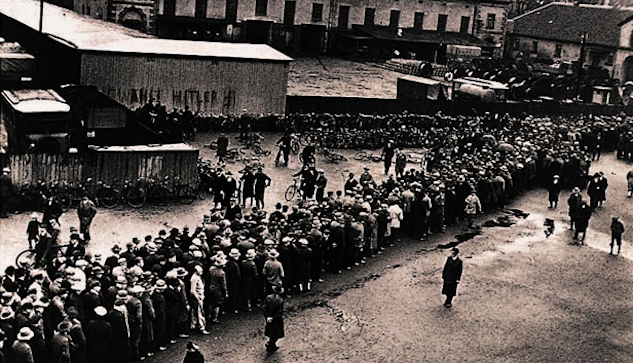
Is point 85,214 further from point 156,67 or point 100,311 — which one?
point 156,67

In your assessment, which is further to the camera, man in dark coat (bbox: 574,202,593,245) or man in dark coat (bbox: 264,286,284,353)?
man in dark coat (bbox: 574,202,593,245)

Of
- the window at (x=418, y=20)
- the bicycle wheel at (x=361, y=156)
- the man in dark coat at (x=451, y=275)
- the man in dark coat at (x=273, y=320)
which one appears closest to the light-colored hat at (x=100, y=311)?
the man in dark coat at (x=273, y=320)

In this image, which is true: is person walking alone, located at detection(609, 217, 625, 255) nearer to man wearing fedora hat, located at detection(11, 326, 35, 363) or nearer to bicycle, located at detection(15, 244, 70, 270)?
bicycle, located at detection(15, 244, 70, 270)

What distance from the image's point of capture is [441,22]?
75.8m

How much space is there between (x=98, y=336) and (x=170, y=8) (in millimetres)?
49811

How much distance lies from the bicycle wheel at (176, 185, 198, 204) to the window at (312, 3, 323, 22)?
4422cm

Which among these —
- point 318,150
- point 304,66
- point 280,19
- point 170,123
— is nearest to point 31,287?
point 170,123

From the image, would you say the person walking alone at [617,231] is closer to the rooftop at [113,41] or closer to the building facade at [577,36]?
the rooftop at [113,41]

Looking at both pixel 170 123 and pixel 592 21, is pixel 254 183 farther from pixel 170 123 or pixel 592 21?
pixel 592 21

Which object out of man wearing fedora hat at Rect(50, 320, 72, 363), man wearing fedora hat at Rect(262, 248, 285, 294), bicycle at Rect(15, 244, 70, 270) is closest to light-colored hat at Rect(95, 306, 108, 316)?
man wearing fedora hat at Rect(50, 320, 72, 363)

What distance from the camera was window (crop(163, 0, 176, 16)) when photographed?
6194 centimetres

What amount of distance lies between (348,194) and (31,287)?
44.4ft

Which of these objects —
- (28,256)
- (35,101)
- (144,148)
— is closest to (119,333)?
(28,256)

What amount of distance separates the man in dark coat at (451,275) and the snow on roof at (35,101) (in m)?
14.8
